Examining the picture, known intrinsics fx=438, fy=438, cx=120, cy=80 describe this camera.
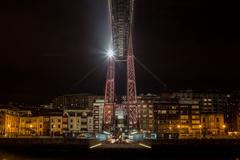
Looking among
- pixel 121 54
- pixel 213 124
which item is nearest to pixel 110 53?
pixel 121 54

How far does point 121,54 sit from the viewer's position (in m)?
42.1

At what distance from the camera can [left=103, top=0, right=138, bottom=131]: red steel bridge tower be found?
33125mm

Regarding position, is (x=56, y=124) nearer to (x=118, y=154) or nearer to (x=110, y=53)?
(x=110, y=53)

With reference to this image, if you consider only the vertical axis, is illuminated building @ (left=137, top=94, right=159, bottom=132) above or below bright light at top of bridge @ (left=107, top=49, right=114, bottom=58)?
below

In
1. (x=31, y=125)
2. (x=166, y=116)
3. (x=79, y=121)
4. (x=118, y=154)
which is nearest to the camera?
(x=118, y=154)

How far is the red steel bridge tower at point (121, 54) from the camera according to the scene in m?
33.1

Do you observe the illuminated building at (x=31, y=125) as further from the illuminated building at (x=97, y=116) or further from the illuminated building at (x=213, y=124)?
the illuminated building at (x=213, y=124)

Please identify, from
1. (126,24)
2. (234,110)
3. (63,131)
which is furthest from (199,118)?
(126,24)

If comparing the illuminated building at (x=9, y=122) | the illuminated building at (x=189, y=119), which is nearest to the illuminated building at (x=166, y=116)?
the illuminated building at (x=189, y=119)

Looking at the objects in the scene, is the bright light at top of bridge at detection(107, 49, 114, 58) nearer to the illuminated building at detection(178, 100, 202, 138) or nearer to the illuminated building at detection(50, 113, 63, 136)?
the illuminated building at detection(50, 113, 63, 136)

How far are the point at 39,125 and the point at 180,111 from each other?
79.7ft

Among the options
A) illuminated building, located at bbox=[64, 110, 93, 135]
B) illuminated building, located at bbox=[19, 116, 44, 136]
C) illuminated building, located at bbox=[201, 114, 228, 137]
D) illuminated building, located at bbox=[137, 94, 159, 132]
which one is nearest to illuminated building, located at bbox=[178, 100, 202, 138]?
illuminated building, located at bbox=[201, 114, 228, 137]

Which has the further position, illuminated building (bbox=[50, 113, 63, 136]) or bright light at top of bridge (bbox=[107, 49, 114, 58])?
illuminated building (bbox=[50, 113, 63, 136])

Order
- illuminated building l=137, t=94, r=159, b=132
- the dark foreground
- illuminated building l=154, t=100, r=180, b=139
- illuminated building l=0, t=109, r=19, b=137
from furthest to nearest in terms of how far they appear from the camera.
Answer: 1. illuminated building l=137, t=94, r=159, b=132
2. illuminated building l=154, t=100, r=180, b=139
3. illuminated building l=0, t=109, r=19, b=137
4. the dark foreground
